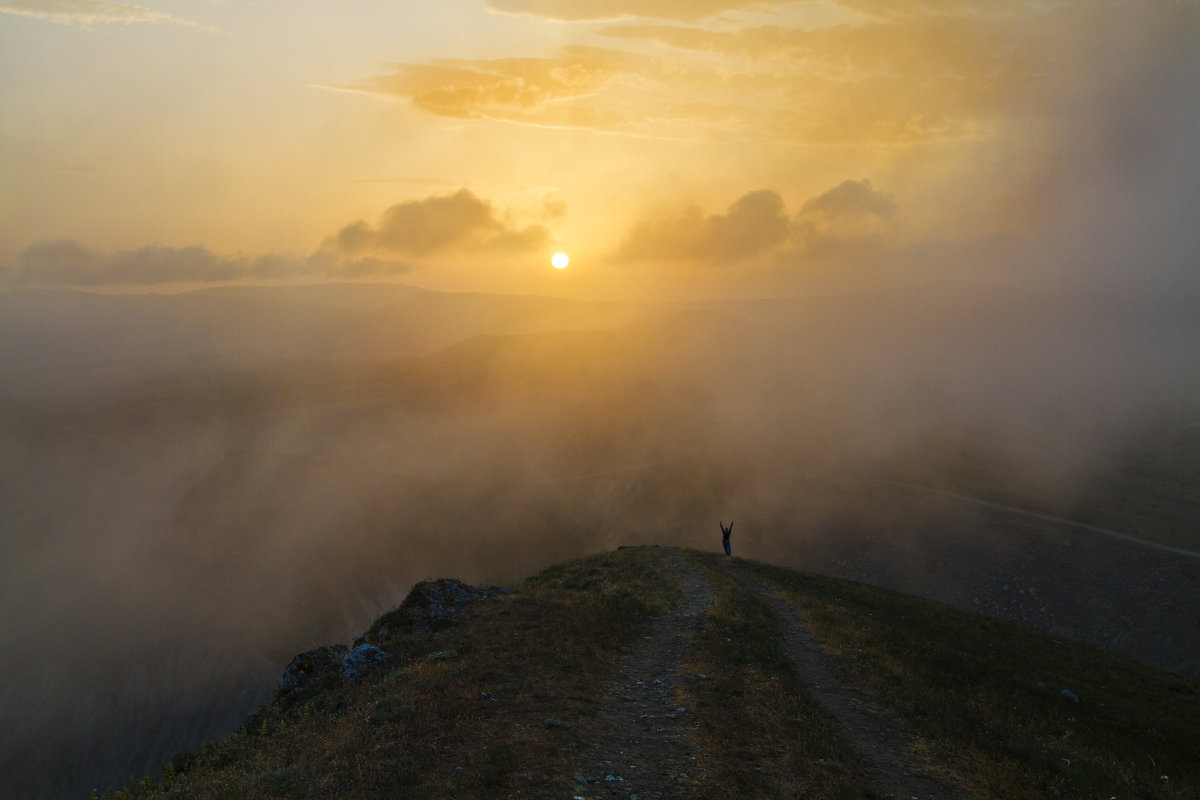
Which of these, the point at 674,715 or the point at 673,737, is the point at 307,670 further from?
the point at 673,737

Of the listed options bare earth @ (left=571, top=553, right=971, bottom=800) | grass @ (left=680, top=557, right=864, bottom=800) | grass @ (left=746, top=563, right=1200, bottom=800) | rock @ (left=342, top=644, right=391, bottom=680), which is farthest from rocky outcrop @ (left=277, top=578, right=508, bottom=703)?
grass @ (left=746, top=563, right=1200, bottom=800)

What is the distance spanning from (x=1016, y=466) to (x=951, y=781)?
6885 inches

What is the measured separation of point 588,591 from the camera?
3559cm

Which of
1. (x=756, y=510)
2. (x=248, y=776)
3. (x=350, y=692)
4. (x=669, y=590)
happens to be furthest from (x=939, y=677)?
(x=756, y=510)

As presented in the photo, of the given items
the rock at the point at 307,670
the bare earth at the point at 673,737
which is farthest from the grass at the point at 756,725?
the rock at the point at 307,670

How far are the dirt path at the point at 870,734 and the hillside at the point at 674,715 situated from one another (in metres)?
0.07

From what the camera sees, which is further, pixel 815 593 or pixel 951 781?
pixel 815 593

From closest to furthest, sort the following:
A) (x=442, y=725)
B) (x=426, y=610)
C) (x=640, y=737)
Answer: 1. (x=442, y=725)
2. (x=640, y=737)
3. (x=426, y=610)

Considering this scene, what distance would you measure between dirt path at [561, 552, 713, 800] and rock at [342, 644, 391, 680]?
9328mm

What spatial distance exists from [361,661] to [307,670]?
3.74 meters

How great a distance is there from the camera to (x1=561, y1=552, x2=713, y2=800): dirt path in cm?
1338

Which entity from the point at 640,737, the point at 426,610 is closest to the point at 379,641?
the point at 426,610

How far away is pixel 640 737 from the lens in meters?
16.2

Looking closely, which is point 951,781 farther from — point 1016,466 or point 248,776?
point 1016,466
